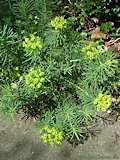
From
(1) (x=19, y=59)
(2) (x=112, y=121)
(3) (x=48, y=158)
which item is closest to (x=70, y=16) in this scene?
(1) (x=19, y=59)

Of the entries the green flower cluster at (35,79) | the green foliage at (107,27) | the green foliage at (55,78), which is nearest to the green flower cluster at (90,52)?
the green foliage at (55,78)

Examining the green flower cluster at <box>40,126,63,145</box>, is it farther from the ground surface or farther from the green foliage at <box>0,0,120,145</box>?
the ground surface

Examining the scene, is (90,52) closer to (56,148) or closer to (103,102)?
(103,102)

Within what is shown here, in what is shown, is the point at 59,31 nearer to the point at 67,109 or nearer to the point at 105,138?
A: the point at 67,109

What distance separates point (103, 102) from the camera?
216 cm

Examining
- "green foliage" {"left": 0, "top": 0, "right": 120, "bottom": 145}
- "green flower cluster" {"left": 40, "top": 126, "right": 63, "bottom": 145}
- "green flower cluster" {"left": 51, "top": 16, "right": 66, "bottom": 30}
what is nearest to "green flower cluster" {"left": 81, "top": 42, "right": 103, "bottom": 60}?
"green foliage" {"left": 0, "top": 0, "right": 120, "bottom": 145}

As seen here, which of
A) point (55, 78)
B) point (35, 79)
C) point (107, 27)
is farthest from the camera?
point (107, 27)

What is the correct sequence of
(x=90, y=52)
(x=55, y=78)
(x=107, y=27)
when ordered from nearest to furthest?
(x=90, y=52)
(x=55, y=78)
(x=107, y=27)

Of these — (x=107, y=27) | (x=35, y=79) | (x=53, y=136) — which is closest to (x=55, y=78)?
(x=35, y=79)

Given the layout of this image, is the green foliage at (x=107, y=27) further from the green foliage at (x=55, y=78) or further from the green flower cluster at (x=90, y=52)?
the green flower cluster at (x=90, y=52)

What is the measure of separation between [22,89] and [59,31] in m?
0.42

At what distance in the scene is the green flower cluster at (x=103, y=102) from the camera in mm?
2149

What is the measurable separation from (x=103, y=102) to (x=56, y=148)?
53 cm

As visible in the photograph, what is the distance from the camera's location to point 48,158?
2.45 meters
